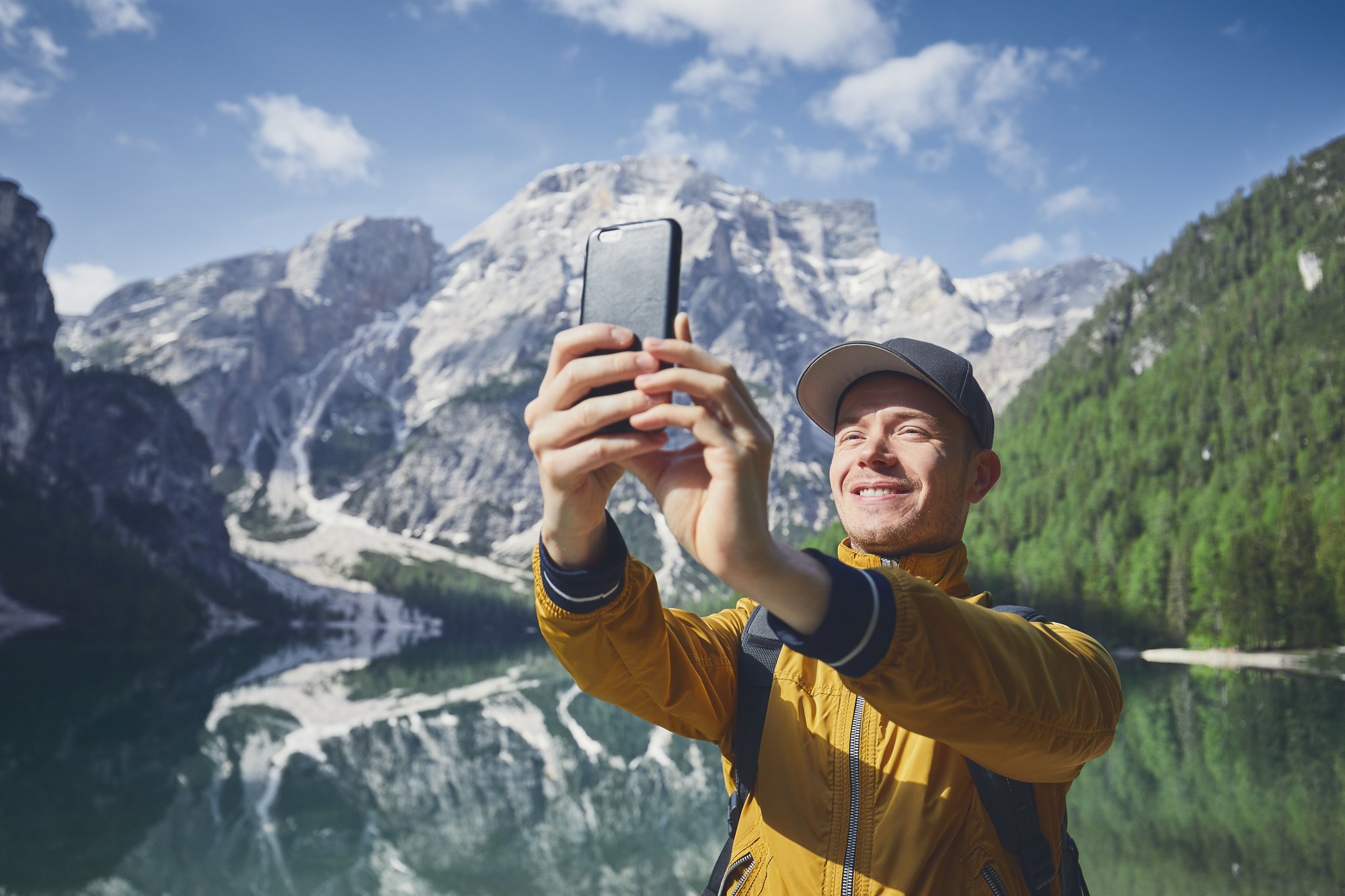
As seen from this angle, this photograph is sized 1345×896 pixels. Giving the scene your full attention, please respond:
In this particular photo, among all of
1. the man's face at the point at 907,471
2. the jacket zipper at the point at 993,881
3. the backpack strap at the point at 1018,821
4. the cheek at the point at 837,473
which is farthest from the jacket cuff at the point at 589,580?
the jacket zipper at the point at 993,881

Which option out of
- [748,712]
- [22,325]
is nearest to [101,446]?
[22,325]

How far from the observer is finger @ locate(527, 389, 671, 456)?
→ 1.51 metres

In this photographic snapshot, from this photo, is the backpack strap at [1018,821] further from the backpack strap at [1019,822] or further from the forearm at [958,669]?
the forearm at [958,669]

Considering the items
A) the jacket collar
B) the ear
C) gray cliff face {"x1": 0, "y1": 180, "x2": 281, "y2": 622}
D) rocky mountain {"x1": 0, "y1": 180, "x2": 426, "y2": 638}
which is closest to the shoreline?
the ear

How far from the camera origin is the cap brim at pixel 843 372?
2586mm

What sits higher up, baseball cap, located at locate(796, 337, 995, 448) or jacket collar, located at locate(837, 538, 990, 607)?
baseball cap, located at locate(796, 337, 995, 448)

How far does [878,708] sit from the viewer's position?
164 cm

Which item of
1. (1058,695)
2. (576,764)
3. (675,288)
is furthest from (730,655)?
(576,764)

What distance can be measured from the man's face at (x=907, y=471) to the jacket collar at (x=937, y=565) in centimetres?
3

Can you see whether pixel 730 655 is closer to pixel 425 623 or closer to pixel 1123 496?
pixel 1123 496

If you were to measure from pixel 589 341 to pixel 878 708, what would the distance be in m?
0.93

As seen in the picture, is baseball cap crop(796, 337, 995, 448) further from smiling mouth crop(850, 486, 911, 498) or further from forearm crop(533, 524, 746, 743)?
forearm crop(533, 524, 746, 743)

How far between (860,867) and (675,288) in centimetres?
160

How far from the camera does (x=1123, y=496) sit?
75.1 meters
